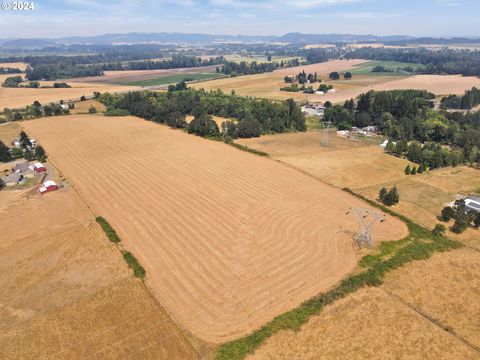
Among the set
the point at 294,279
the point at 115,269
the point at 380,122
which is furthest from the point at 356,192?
the point at 380,122

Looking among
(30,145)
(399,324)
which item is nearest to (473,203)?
(399,324)

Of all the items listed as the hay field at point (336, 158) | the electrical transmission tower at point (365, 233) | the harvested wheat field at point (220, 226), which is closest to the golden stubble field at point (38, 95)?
the harvested wheat field at point (220, 226)

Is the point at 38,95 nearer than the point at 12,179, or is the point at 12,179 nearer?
the point at 12,179

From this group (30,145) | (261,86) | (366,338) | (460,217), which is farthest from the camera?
(261,86)

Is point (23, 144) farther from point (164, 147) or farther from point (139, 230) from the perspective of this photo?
point (139, 230)

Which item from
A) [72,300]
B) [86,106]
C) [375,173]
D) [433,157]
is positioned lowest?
[375,173]

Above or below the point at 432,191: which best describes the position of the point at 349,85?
above

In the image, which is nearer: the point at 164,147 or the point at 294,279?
the point at 294,279

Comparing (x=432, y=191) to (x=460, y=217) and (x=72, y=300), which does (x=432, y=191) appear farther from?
(x=72, y=300)
